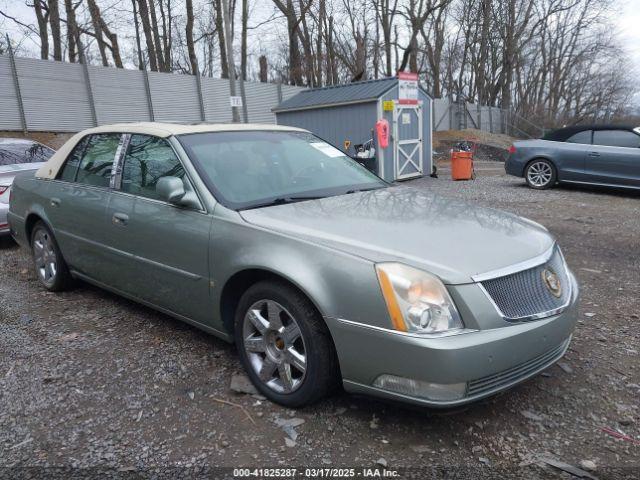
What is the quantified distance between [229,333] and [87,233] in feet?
5.72

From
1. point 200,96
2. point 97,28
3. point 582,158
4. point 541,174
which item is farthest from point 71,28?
point 582,158

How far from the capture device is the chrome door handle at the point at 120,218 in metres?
3.68

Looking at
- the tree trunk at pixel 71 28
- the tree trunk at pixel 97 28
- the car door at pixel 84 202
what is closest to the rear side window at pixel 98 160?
the car door at pixel 84 202

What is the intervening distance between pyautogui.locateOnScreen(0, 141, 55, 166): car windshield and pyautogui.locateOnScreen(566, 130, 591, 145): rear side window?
10.0 m

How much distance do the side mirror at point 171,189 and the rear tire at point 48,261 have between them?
203 cm

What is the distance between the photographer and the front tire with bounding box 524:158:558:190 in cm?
1120

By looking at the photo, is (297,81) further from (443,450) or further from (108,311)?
(443,450)

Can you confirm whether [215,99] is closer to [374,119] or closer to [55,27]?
[55,27]

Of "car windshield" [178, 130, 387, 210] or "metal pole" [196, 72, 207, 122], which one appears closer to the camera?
"car windshield" [178, 130, 387, 210]

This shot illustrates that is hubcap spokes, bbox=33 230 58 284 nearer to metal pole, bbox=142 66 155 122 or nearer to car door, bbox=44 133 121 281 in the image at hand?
car door, bbox=44 133 121 281

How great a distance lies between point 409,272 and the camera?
237cm

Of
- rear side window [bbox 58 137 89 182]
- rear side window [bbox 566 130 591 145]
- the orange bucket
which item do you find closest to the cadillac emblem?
rear side window [bbox 58 137 89 182]

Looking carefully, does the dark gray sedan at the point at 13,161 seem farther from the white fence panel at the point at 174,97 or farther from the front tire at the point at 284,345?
the white fence panel at the point at 174,97

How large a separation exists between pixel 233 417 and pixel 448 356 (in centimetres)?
126
